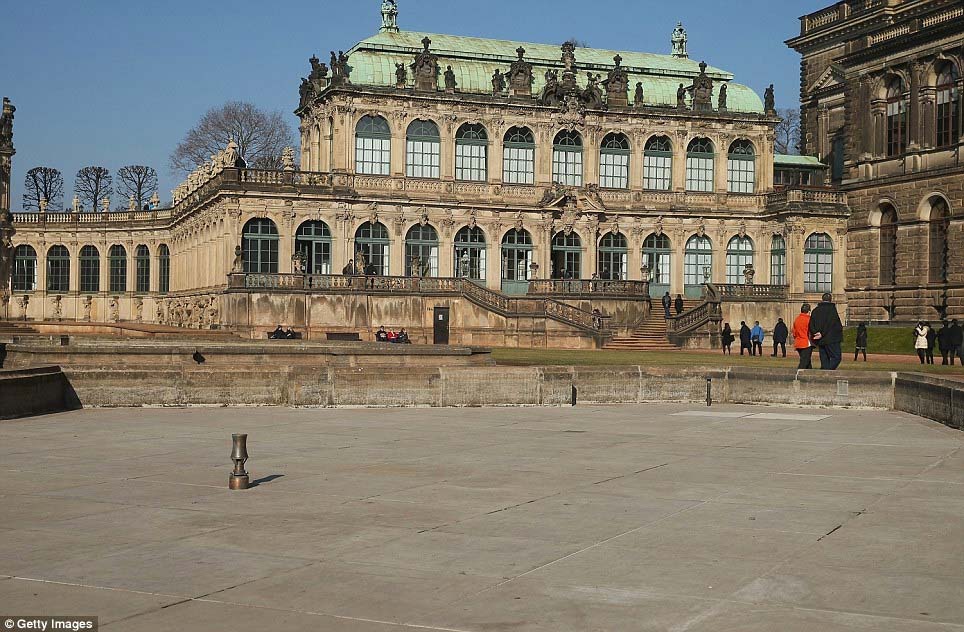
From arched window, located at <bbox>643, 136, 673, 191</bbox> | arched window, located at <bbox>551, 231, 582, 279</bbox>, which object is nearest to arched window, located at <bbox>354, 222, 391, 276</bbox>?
arched window, located at <bbox>551, 231, 582, 279</bbox>

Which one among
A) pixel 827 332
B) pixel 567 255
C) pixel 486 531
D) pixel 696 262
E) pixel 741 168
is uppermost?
pixel 741 168

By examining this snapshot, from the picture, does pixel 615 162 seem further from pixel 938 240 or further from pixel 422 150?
pixel 938 240

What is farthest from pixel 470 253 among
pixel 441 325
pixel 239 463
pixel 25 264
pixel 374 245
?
pixel 239 463

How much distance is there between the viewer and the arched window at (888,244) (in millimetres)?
72500

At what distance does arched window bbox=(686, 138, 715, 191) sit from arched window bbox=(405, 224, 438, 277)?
16818mm

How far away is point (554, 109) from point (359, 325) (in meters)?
19.8

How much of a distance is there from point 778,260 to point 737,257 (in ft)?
8.17

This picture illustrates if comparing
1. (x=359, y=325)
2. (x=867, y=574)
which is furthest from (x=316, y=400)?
(x=359, y=325)

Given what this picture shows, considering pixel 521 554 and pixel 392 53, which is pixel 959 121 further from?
pixel 521 554

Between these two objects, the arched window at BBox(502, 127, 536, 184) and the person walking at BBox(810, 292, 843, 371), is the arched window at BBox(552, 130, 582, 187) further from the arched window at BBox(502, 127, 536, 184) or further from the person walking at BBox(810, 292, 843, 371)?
the person walking at BBox(810, 292, 843, 371)

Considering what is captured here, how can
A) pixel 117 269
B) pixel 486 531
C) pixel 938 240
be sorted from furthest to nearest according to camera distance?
pixel 117 269 < pixel 938 240 < pixel 486 531

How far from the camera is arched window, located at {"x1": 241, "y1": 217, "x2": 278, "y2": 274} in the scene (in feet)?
227

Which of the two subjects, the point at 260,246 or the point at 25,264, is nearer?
the point at 260,246

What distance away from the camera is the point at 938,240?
68.7m
